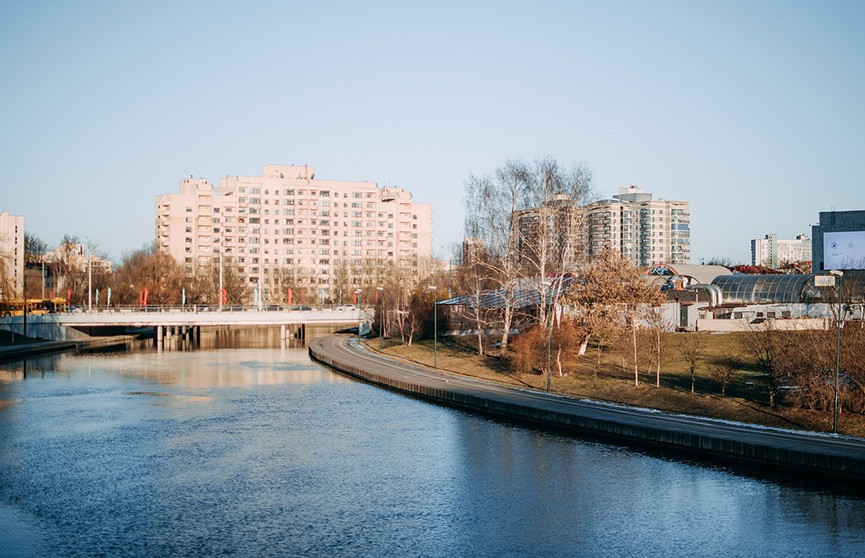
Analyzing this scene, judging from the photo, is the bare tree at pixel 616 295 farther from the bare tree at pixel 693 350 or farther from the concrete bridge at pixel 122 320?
the concrete bridge at pixel 122 320

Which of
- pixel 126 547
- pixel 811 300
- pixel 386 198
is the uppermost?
pixel 386 198

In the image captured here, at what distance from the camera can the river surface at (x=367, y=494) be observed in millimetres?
20009

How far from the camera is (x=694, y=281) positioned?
280ft

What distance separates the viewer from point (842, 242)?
77.3 metres

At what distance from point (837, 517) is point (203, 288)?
116 metres

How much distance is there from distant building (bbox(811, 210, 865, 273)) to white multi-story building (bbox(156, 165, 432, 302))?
85240 mm

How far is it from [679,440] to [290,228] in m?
142

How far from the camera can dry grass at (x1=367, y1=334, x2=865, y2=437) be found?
30.4m

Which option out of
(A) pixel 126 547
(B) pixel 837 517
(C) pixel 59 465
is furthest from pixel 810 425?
(C) pixel 59 465

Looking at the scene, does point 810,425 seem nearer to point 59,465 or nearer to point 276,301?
point 59,465

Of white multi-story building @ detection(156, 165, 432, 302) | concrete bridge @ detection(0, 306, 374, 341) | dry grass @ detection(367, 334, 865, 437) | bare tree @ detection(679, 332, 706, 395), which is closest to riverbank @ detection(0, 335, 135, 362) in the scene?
concrete bridge @ detection(0, 306, 374, 341)

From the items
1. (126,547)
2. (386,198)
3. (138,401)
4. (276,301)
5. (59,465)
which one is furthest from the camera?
(386,198)

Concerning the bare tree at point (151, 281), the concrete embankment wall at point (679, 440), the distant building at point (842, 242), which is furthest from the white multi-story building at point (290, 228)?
the concrete embankment wall at point (679, 440)

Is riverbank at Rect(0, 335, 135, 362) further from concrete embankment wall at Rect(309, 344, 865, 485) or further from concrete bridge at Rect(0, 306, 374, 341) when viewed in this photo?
concrete embankment wall at Rect(309, 344, 865, 485)
